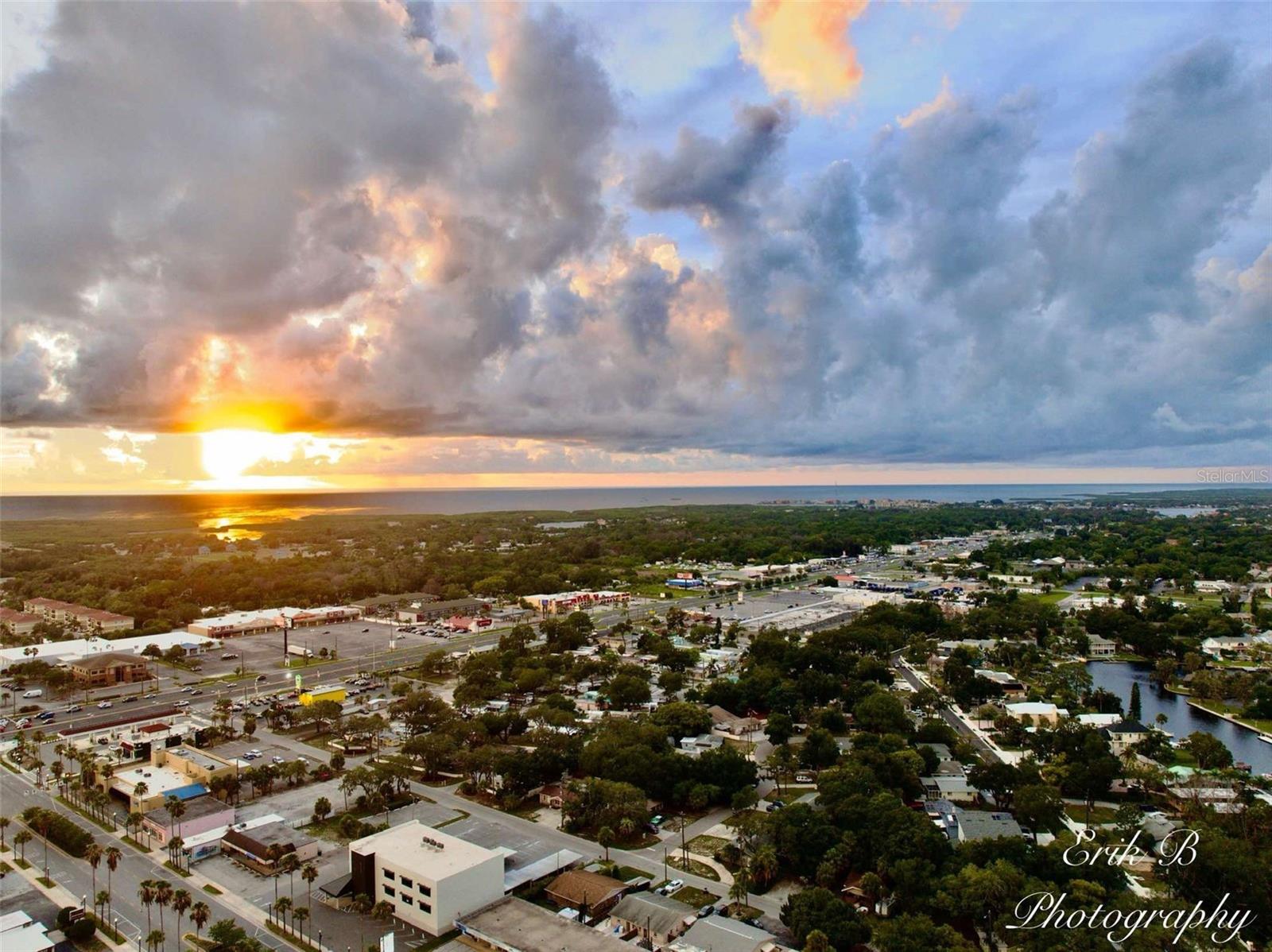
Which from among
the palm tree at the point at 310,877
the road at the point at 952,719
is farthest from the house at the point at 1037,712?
the palm tree at the point at 310,877

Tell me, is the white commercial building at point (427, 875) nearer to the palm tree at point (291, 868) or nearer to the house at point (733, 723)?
the palm tree at point (291, 868)

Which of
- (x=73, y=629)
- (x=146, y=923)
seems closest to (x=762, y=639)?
(x=146, y=923)

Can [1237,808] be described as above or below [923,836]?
below

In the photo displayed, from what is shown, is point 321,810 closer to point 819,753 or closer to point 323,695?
point 323,695

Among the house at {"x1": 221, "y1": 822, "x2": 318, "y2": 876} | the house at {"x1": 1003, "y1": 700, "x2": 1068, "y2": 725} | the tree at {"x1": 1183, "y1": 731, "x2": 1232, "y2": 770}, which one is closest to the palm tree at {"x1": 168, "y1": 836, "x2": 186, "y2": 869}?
the house at {"x1": 221, "y1": 822, "x2": 318, "y2": 876}

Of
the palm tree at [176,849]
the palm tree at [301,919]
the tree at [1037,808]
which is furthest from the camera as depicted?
the tree at [1037,808]

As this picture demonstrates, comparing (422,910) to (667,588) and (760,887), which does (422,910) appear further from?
(667,588)
